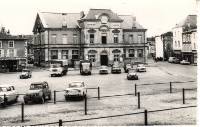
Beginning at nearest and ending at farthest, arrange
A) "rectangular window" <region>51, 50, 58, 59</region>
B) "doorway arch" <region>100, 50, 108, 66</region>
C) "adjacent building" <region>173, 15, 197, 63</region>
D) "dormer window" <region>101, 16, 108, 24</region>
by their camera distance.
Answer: "dormer window" <region>101, 16, 108, 24</region> < "rectangular window" <region>51, 50, 58, 59</region> < "doorway arch" <region>100, 50, 108, 66</region> < "adjacent building" <region>173, 15, 197, 63</region>

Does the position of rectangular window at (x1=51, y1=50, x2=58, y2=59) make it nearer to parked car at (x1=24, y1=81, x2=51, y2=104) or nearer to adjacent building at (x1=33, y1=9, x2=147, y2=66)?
adjacent building at (x1=33, y1=9, x2=147, y2=66)

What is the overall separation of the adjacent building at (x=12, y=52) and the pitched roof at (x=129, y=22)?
2143 centimetres

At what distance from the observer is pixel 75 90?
2267 centimetres

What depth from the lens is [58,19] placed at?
2522 inches

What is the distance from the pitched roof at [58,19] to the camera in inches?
2468

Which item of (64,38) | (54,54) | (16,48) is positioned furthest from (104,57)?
(16,48)

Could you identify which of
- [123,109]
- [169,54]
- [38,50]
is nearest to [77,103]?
[123,109]

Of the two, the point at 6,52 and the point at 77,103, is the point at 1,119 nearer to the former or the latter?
the point at 77,103

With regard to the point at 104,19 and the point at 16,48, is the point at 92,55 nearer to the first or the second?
the point at 104,19

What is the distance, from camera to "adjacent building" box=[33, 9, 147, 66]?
201 feet

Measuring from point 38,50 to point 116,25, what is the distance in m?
17.1

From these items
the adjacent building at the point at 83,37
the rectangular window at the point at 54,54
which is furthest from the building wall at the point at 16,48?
the rectangular window at the point at 54,54

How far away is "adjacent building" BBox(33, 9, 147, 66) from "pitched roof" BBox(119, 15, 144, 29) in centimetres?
137

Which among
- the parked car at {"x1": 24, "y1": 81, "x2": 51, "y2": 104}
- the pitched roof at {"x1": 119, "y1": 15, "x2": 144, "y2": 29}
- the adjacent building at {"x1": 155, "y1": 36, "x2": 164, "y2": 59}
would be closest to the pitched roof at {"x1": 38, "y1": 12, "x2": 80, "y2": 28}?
the pitched roof at {"x1": 119, "y1": 15, "x2": 144, "y2": 29}
